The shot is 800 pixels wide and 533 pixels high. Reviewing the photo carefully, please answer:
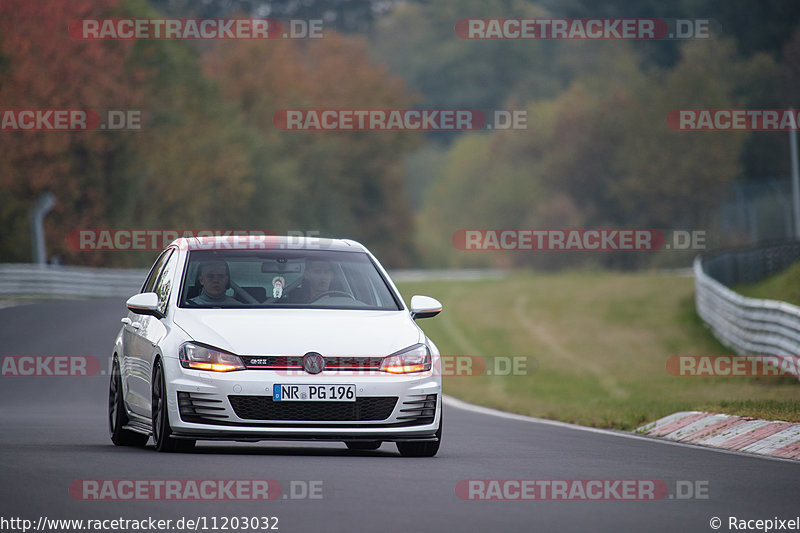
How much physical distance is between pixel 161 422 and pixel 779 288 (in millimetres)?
29064

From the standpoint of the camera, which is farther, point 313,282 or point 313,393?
point 313,282

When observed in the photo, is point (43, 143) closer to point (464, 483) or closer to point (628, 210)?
point (628, 210)

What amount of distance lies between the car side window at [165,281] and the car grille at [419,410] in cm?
207

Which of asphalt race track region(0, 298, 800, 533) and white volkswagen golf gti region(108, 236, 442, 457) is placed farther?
white volkswagen golf gti region(108, 236, 442, 457)

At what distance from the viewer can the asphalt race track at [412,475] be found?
8344 millimetres

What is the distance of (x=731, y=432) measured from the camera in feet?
47.1

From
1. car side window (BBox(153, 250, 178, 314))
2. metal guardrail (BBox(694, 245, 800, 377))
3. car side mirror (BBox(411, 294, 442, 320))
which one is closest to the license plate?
car side mirror (BBox(411, 294, 442, 320))

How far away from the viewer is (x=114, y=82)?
59.9 metres

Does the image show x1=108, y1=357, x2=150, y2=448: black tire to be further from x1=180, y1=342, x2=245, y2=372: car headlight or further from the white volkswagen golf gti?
x1=180, y1=342, x2=245, y2=372: car headlight

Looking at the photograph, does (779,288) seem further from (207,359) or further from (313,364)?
(207,359)

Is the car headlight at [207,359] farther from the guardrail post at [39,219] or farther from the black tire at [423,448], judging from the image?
the guardrail post at [39,219]

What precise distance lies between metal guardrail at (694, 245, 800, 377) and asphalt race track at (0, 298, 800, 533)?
1208cm

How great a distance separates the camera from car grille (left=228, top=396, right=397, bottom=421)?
1145 cm

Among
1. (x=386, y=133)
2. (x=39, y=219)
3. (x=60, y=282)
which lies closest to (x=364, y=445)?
(x=60, y=282)
